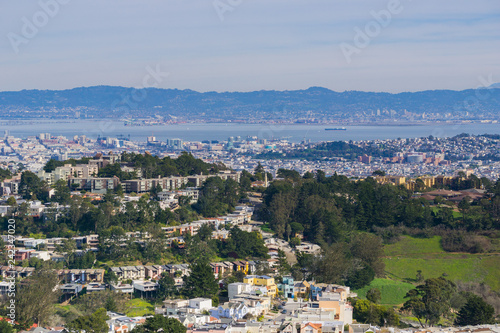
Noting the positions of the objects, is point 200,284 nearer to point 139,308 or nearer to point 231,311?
point 139,308

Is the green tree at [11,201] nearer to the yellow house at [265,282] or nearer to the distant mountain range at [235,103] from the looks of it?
the yellow house at [265,282]

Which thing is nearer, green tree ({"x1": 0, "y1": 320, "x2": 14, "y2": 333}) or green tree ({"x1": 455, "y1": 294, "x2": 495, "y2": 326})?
green tree ({"x1": 0, "y1": 320, "x2": 14, "y2": 333})

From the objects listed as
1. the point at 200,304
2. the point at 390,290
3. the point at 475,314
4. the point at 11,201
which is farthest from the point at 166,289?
the point at 11,201

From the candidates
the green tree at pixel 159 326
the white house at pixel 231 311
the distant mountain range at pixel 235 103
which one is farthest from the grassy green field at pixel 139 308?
the distant mountain range at pixel 235 103

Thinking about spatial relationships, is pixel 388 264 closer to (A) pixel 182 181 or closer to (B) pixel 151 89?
(A) pixel 182 181

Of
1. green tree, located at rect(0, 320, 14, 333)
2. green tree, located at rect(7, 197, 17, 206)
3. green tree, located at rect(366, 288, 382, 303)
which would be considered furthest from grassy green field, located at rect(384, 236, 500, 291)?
green tree, located at rect(7, 197, 17, 206)

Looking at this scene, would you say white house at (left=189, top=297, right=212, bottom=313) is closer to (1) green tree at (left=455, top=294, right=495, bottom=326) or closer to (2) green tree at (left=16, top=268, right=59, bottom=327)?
(2) green tree at (left=16, top=268, right=59, bottom=327)

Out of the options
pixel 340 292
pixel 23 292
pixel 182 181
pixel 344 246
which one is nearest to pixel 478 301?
pixel 340 292
